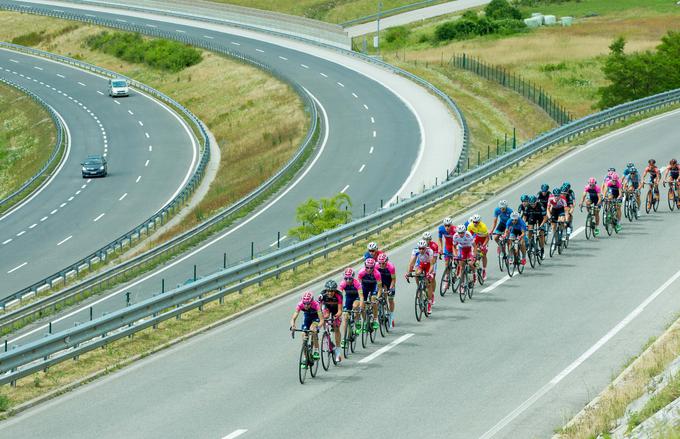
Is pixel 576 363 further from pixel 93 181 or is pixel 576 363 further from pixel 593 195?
pixel 93 181

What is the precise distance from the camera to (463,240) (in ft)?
83.8

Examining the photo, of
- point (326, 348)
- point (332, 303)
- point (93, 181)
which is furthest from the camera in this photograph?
point (93, 181)

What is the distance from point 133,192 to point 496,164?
24.4 m

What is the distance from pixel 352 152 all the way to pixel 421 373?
37022 mm

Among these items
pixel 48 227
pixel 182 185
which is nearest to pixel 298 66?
pixel 182 185

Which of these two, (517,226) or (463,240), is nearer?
(463,240)

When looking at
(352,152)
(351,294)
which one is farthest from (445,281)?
(352,152)

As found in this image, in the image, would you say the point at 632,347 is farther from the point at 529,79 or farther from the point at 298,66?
the point at 298,66

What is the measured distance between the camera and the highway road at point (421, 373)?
18062 millimetres

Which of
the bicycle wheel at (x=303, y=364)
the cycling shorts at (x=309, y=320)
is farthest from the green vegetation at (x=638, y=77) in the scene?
the bicycle wheel at (x=303, y=364)

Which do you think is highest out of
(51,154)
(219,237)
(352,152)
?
(352,152)

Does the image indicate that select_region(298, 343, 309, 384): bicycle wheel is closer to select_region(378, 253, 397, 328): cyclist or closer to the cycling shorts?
the cycling shorts

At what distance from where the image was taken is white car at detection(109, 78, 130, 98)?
89.4 meters

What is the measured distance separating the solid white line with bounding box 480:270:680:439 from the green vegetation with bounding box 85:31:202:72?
72.1 meters
